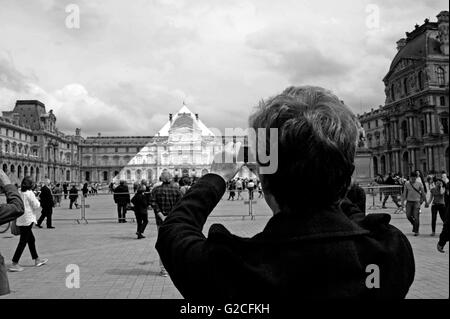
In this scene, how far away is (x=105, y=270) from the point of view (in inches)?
299

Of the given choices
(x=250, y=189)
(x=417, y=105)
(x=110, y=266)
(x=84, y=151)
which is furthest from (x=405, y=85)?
(x=84, y=151)

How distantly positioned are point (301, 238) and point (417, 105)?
72.5m

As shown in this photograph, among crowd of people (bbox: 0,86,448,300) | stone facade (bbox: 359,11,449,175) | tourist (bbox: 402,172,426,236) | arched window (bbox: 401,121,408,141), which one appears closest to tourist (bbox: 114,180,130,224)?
tourist (bbox: 402,172,426,236)

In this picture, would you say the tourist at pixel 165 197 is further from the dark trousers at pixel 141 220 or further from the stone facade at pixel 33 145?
the stone facade at pixel 33 145

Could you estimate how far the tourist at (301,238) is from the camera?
1.15m

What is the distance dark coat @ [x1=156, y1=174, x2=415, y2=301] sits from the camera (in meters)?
1.15

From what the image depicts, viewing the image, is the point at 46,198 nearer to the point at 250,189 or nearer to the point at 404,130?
the point at 250,189

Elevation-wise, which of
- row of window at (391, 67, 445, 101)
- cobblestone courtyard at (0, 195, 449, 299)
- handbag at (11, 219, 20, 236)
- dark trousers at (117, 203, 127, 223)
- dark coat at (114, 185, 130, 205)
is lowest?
cobblestone courtyard at (0, 195, 449, 299)

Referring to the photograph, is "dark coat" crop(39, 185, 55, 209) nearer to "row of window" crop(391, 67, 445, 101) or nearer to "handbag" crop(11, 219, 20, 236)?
"handbag" crop(11, 219, 20, 236)

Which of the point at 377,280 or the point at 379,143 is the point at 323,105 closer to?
the point at 377,280

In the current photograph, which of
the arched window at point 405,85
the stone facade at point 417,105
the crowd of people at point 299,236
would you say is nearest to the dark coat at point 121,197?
the crowd of people at point 299,236
